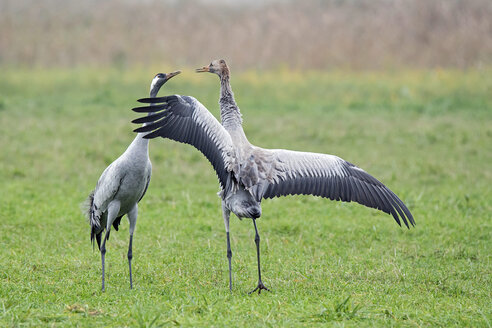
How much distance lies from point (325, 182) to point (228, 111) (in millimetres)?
1104

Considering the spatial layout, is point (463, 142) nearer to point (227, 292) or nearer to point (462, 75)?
point (462, 75)

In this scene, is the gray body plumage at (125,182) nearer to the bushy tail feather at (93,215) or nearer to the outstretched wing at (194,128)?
the bushy tail feather at (93,215)

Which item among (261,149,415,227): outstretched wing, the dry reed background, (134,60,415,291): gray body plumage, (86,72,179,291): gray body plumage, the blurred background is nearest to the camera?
the blurred background

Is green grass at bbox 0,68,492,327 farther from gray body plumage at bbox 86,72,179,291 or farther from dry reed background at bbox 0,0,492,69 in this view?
dry reed background at bbox 0,0,492,69

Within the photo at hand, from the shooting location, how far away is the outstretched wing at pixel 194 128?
558 cm

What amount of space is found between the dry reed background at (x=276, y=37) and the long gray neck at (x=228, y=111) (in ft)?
42.8

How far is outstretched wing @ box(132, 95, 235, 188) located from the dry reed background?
45.3 feet

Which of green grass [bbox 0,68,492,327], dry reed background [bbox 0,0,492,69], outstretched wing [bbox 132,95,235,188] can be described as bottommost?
green grass [bbox 0,68,492,327]

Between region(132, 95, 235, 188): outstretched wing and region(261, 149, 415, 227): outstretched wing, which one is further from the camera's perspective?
region(261, 149, 415, 227): outstretched wing

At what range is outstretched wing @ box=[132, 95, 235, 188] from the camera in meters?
5.58

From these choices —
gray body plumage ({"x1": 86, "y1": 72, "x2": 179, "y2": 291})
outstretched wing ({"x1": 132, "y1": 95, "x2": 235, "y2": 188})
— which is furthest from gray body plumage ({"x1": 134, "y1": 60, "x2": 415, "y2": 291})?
gray body plumage ({"x1": 86, "y1": 72, "x2": 179, "y2": 291})

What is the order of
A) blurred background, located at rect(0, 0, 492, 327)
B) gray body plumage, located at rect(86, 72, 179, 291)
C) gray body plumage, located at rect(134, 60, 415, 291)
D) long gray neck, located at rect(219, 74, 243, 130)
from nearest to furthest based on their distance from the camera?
1. blurred background, located at rect(0, 0, 492, 327)
2. gray body plumage, located at rect(134, 60, 415, 291)
3. gray body plumage, located at rect(86, 72, 179, 291)
4. long gray neck, located at rect(219, 74, 243, 130)

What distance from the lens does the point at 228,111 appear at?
6355 mm

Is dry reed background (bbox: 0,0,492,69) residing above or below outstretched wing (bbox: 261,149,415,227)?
above
